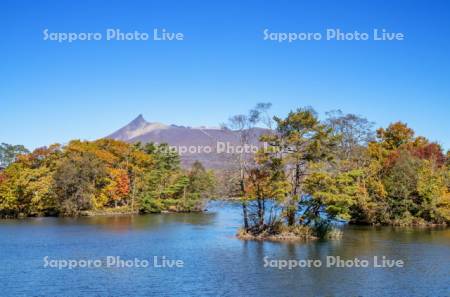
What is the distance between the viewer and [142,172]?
273ft

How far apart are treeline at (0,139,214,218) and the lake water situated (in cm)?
2053

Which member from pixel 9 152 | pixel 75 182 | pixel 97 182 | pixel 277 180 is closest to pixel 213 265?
pixel 277 180

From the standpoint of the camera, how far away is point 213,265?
3275 centimetres

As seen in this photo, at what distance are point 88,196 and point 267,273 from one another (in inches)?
1929

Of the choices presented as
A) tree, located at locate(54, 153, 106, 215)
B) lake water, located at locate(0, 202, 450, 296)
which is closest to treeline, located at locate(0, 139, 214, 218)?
tree, located at locate(54, 153, 106, 215)

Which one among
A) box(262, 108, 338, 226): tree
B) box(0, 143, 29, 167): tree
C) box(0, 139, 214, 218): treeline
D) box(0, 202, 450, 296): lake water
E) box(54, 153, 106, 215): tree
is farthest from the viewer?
box(0, 143, 29, 167): tree

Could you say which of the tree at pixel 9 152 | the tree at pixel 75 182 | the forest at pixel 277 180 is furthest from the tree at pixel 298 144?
the tree at pixel 9 152

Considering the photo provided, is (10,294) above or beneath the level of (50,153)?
beneath

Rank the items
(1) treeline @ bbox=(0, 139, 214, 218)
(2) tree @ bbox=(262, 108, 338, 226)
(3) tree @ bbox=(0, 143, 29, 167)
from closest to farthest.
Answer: (2) tree @ bbox=(262, 108, 338, 226) → (1) treeline @ bbox=(0, 139, 214, 218) → (3) tree @ bbox=(0, 143, 29, 167)

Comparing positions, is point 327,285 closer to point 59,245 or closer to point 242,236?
point 242,236

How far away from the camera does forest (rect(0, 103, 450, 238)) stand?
43000 millimetres

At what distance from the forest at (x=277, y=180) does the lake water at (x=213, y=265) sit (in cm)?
348

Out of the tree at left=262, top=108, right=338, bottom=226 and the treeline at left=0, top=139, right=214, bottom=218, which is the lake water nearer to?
the tree at left=262, top=108, right=338, bottom=226

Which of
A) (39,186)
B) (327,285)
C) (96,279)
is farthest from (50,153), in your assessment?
(327,285)
